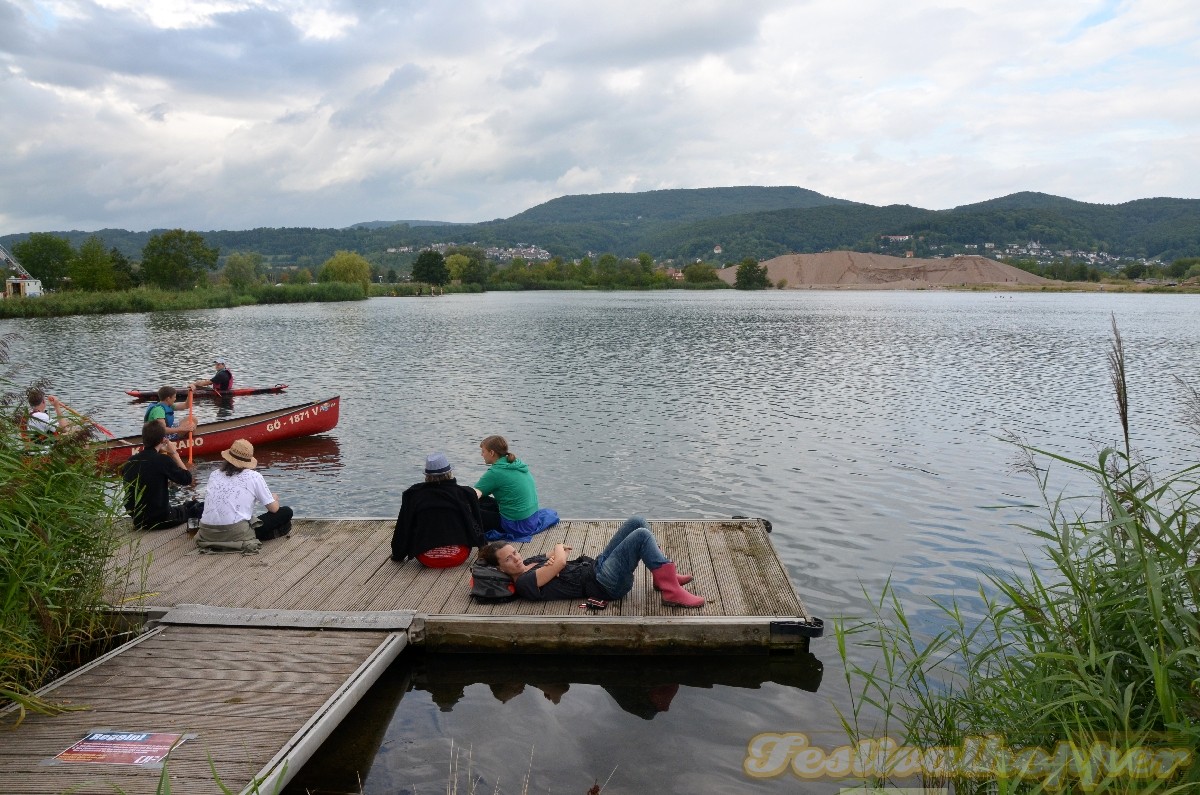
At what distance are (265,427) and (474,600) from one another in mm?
11202

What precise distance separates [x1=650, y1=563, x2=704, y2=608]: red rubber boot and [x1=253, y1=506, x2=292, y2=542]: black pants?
4.34 metres

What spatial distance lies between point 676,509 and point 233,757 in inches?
325

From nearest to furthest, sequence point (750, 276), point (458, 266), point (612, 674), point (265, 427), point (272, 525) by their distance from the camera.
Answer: point (612, 674), point (272, 525), point (265, 427), point (458, 266), point (750, 276)

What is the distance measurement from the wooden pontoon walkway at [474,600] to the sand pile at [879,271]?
16221cm

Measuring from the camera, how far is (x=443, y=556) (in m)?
7.77

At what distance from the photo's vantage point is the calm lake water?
233 inches

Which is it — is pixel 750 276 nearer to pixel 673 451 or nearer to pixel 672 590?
pixel 673 451

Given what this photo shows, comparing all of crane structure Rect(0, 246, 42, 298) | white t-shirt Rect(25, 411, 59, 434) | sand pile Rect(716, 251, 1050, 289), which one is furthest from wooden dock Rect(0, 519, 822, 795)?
sand pile Rect(716, 251, 1050, 289)

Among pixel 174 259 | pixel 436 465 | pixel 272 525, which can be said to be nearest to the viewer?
pixel 436 465

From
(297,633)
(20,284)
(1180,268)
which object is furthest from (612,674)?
(1180,268)

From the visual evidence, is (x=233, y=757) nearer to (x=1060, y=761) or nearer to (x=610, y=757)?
(x=610, y=757)

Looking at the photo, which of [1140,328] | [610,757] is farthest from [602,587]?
[1140,328]

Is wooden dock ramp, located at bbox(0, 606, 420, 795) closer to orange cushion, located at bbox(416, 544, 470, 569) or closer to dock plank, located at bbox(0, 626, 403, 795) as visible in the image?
dock plank, located at bbox(0, 626, 403, 795)

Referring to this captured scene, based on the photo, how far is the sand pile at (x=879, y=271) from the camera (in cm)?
16825
